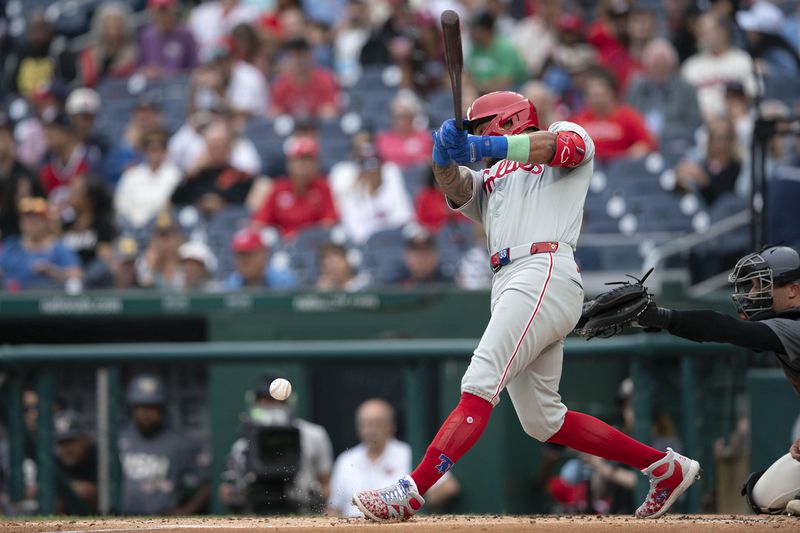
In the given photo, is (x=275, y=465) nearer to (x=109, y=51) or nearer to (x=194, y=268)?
(x=194, y=268)

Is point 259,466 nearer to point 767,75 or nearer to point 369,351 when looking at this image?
point 369,351

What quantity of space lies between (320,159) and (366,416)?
158 inches

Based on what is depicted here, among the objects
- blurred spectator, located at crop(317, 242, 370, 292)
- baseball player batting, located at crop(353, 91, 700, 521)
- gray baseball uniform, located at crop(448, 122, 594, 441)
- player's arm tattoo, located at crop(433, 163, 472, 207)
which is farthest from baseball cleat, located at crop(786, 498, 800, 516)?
blurred spectator, located at crop(317, 242, 370, 292)

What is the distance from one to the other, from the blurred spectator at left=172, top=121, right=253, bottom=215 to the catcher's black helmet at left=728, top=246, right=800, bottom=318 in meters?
5.85

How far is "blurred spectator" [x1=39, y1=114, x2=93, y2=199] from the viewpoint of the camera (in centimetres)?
→ 1080

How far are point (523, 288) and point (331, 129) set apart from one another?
6268 millimetres

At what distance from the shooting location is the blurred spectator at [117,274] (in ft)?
28.6

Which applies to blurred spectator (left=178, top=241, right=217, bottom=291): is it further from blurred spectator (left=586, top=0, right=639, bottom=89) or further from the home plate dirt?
blurred spectator (left=586, top=0, right=639, bottom=89)

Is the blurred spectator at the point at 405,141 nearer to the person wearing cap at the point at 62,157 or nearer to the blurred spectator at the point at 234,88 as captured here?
the blurred spectator at the point at 234,88

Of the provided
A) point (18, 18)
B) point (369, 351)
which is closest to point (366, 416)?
point (369, 351)

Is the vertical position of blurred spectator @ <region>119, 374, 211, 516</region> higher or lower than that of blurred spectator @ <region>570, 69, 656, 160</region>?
lower

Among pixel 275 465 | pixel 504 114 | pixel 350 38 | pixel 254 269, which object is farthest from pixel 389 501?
pixel 350 38

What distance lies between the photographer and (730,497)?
21.6ft

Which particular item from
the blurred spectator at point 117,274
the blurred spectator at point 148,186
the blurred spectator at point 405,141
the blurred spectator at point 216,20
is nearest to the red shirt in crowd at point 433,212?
the blurred spectator at point 405,141
